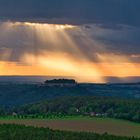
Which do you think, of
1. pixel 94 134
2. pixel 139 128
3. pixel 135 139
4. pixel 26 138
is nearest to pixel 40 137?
pixel 26 138

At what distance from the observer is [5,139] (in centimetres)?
16775

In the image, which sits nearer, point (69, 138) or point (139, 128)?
point (69, 138)

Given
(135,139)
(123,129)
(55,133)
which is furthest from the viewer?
(123,129)

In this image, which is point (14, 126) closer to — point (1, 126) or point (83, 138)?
point (1, 126)

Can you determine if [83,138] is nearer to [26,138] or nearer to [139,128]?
[26,138]

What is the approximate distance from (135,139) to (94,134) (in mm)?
15103

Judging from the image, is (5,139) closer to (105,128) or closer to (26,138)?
(26,138)

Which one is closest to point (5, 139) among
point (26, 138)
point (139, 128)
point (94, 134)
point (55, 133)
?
point (26, 138)

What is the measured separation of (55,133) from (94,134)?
1225 centimetres

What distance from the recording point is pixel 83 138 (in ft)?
551

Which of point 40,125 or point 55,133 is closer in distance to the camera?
point 55,133

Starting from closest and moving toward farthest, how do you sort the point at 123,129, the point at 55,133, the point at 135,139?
the point at 135,139 → the point at 55,133 → the point at 123,129

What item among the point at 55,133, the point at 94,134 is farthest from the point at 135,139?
the point at 55,133

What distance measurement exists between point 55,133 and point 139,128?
36.5 metres
